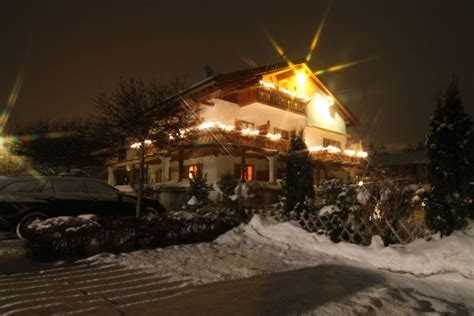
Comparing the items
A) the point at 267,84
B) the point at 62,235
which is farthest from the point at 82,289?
the point at 267,84

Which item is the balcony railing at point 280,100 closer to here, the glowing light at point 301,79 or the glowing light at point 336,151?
the glowing light at point 301,79

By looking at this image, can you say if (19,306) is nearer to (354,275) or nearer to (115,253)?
(115,253)

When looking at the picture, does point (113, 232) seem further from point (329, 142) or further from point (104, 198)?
point (329, 142)

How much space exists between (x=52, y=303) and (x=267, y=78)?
22.9 metres

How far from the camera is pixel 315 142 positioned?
96.6 ft

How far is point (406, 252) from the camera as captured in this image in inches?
259

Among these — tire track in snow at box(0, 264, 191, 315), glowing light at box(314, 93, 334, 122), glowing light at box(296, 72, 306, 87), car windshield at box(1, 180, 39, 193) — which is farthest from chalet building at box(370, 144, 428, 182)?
tire track in snow at box(0, 264, 191, 315)

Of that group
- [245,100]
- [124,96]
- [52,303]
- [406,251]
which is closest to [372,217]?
[406,251]

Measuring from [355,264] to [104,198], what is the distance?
7883 millimetres

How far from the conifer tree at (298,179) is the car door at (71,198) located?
251 inches

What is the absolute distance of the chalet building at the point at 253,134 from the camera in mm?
20359

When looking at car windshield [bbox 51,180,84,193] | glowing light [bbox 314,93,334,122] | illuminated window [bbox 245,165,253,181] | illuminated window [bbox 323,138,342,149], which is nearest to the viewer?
car windshield [bbox 51,180,84,193]

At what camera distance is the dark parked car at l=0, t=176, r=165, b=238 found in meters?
8.80

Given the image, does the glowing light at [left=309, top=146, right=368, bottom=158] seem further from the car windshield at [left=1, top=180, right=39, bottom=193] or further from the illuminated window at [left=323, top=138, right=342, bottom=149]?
the car windshield at [left=1, top=180, right=39, bottom=193]
